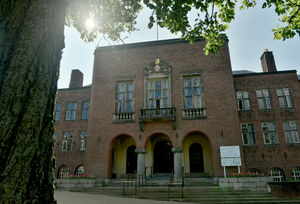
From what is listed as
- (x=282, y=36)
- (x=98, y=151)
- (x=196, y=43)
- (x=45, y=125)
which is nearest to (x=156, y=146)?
(x=98, y=151)

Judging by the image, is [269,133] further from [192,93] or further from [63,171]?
[63,171]

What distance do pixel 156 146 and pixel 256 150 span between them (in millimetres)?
8934

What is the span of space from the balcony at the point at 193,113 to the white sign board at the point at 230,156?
302 centimetres

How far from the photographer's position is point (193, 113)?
16938 mm

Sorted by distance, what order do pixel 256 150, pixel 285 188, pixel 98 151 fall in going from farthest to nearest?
pixel 256 150, pixel 98 151, pixel 285 188

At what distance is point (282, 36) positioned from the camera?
24.2ft

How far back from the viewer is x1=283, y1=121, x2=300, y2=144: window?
61.3 ft

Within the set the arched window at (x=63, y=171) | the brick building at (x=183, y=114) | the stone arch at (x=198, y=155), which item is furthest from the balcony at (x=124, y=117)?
the arched window at (x=63, y=171)

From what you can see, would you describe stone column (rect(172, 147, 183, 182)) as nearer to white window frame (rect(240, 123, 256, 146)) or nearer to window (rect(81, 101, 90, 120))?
white window frame (rect(240, 123, 256, 146))

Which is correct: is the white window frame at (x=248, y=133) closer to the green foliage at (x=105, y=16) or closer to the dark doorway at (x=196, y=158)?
the dark doorway at (x=196, y=158)

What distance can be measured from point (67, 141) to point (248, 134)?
724 inches

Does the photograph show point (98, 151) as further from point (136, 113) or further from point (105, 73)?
point (105, 73)

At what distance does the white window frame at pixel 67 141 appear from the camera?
22.4m

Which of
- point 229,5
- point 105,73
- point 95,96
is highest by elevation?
point 105,73
